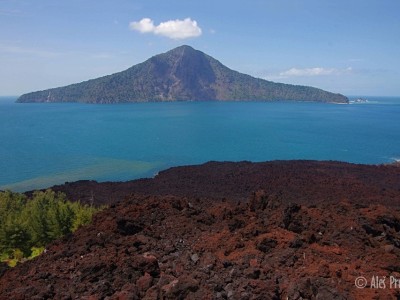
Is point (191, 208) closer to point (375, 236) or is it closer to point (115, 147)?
point (375, 236)

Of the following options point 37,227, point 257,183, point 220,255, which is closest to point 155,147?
point 257,183

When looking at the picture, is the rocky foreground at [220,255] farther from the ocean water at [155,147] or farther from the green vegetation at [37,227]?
the ocean water at [155,147]

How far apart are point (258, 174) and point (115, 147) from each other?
51938mm

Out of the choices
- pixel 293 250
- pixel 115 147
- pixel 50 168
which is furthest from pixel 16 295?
pixel 115 147

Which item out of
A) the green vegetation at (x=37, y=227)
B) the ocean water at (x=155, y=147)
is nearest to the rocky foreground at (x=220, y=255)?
the green vegetation at (x=37, y=227)

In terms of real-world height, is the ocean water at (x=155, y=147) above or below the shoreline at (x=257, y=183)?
below

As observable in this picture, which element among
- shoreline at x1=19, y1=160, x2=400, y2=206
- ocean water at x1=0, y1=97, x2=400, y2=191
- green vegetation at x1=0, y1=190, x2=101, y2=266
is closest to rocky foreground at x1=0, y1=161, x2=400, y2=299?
green vegetation at x1=0, y1=190, x2=101, y2=266

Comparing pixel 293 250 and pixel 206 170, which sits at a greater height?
pixel 293 250

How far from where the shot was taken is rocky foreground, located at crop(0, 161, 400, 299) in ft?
41.7

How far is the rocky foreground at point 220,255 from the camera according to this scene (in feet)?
41.7

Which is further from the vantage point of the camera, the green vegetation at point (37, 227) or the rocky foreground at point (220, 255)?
the green vegetation at point (37, 227)

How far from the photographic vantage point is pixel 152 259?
15.1 m

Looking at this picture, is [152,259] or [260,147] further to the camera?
[260,147]

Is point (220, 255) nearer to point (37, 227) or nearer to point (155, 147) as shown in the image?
point (37, 227)
